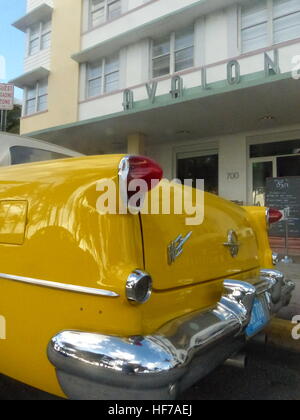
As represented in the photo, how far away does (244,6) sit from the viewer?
9.44 meters

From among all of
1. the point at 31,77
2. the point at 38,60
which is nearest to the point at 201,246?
the point at 31,77

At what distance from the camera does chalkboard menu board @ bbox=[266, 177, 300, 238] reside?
828 centimetres

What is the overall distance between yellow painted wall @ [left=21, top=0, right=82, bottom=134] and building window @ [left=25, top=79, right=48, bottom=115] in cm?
53

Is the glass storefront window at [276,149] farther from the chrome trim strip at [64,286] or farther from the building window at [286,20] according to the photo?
the chrome trim strip at [64,286]

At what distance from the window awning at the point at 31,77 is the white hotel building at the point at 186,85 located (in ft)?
0.43

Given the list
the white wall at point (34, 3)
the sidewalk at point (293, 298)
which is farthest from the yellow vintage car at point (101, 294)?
the white wall at point (34, 3)

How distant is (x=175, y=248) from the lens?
69.2 inches

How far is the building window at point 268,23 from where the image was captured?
8.69m

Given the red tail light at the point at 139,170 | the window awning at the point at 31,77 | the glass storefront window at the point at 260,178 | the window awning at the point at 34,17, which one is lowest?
the red tail light at the point at 139,170

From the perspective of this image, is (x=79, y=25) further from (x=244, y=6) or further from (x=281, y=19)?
(x=281, y=19)

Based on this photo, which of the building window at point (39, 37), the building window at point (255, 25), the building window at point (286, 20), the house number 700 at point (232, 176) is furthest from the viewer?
the building window at point (39, 37)

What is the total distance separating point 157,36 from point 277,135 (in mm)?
4777

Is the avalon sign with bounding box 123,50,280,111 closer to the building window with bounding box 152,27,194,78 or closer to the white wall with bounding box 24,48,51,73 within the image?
the building window with bounding box 152,27,194,78

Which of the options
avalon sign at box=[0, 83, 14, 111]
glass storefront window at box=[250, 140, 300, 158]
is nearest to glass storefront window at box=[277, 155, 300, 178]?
glass storefront window at box=[250, 140, 300, 158]
